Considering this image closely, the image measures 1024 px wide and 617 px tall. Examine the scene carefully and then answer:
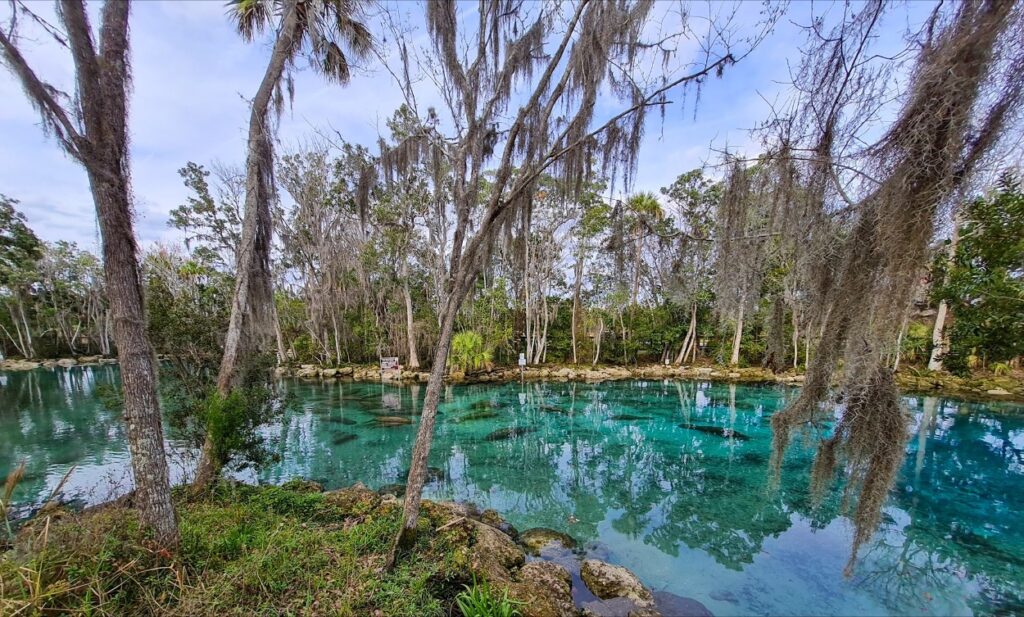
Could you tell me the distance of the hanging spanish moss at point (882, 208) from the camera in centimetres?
184

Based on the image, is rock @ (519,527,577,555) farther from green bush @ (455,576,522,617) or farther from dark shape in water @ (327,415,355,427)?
dark shape in water @ (327,415,355,427)

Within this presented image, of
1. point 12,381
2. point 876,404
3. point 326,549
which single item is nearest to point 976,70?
point 876,404

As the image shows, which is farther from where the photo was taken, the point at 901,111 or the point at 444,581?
the point at 444,581

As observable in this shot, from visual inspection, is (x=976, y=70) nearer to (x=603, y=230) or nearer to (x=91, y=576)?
(x=91, y=576)

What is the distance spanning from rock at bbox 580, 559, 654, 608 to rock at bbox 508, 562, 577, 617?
29cm

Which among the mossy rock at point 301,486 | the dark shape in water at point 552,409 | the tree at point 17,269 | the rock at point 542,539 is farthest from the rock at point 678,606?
the tree at point 17,269

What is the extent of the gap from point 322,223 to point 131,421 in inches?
696

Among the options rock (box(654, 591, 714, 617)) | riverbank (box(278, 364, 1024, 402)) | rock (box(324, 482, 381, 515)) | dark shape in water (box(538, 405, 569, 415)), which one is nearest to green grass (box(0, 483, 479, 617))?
rock (box(324, 482, 381, 515))

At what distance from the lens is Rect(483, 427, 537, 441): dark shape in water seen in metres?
8.72

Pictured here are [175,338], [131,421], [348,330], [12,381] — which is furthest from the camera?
[348,330]

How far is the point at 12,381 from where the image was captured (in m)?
16.4

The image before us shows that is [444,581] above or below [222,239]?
below

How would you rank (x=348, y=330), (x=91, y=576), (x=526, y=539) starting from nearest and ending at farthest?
(x=91, y=576), (x=526, y=539), (x=348, y=330)

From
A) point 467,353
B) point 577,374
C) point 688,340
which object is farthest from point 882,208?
point 688,340
